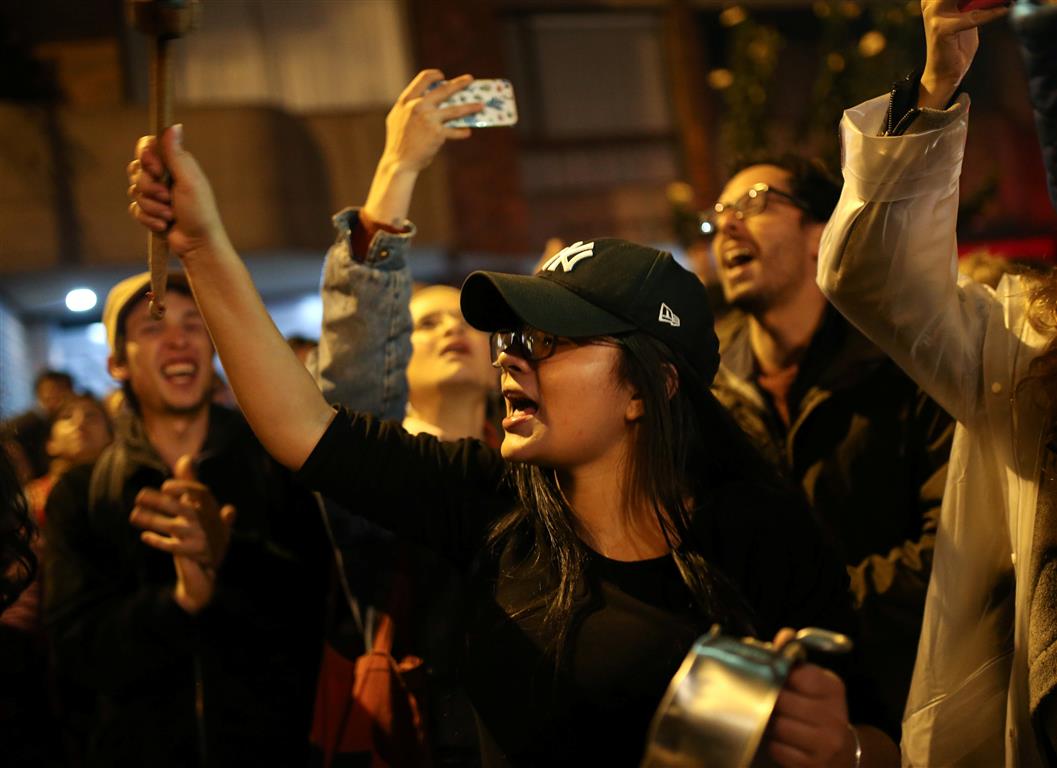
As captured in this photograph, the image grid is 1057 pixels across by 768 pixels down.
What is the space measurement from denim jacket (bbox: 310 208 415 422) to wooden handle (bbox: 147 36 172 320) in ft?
2.36

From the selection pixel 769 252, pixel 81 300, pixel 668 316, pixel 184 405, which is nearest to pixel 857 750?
pixel 668 316

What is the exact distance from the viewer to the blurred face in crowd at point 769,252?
3.53 meters

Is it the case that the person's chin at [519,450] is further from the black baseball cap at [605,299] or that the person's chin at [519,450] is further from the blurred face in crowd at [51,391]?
the blurred face in crowd at [51,391]

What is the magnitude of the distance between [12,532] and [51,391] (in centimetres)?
575

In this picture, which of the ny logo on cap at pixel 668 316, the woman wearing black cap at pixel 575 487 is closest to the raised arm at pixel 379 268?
the woman wearing black cap at pixel 575 487

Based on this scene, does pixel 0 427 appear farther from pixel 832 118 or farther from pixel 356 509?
pixel 832 118

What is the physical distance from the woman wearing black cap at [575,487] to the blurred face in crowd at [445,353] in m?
1.01

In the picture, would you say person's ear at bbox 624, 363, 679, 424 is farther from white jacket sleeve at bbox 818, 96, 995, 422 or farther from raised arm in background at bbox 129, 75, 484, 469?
raised arm in background at bbox 129, 75, 484, 469

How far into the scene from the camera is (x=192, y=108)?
1167 centimetres

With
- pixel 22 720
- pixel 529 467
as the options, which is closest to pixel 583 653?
pixel 529 467

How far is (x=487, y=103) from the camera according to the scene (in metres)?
2.85

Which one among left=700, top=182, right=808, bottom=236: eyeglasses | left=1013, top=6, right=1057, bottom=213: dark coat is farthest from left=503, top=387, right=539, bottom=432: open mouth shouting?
left=700, top=182, right=808, bottom=236: eyeglasses

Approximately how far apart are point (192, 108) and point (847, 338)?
9.49 metres

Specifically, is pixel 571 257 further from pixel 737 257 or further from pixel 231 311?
pixel 737 257
